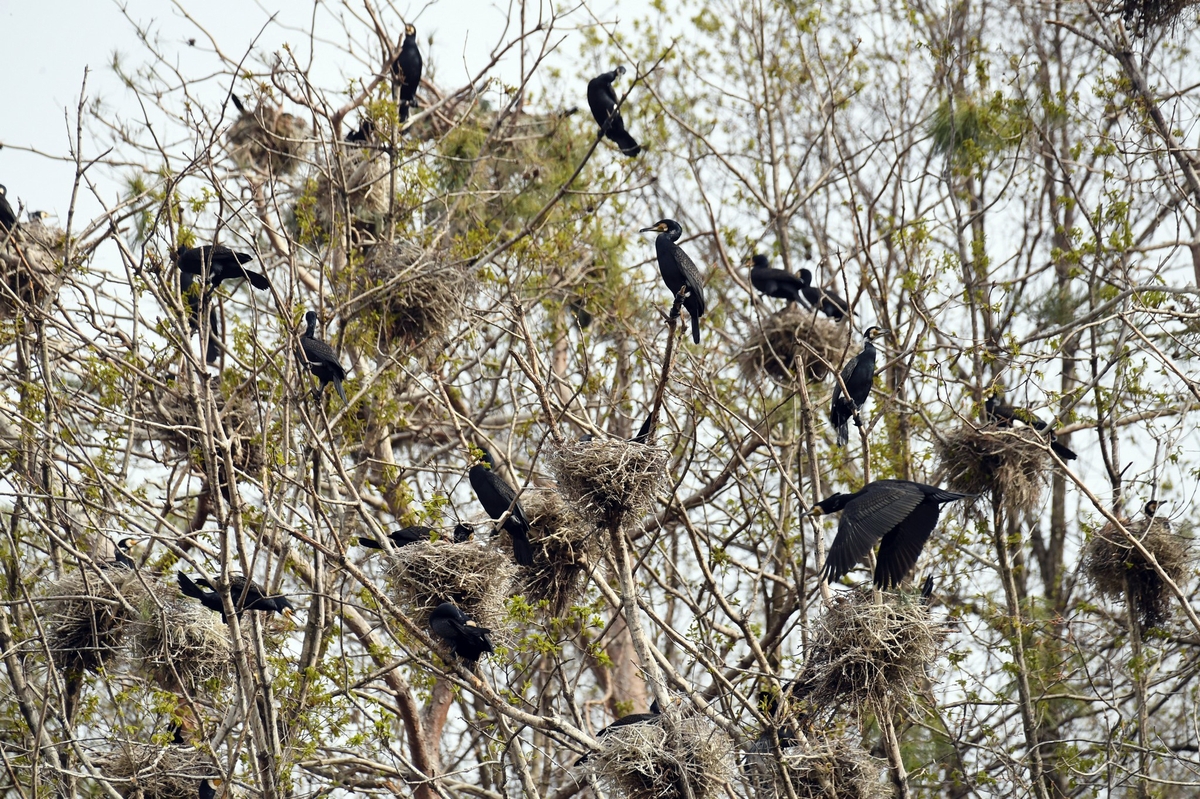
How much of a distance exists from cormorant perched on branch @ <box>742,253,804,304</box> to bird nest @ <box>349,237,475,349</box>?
8.71ft

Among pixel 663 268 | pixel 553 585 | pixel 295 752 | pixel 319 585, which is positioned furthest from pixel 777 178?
pixel 295 752

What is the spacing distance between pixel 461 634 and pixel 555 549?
854mm

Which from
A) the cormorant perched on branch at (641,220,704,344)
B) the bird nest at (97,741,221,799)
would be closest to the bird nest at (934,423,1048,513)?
the cormorant perched on branch at (641,220,704,344)

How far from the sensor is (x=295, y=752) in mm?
6246

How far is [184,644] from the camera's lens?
6.88 meters

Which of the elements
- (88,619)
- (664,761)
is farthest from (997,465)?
(88,619)

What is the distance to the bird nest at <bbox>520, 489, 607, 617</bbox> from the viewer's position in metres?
6.60

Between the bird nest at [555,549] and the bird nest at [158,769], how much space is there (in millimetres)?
2012

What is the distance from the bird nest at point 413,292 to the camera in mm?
7973

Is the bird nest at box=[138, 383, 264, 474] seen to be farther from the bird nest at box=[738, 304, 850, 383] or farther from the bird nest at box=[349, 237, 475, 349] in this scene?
the bird nest at box=[738, 304, 850, 383]

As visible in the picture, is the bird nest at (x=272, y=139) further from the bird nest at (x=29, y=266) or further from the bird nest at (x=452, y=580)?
the bird nest at (x=452, y=580)

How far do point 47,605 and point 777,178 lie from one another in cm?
579

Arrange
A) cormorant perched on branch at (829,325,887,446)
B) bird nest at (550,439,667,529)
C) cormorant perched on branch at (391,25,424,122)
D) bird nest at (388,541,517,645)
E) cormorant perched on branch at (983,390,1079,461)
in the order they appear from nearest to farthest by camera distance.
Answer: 1. bird nest at (550,439,667,529)
2. bird nest at (388,541,517,645)
3. cormorant perched on branch at (829,325,887,446)
4. cormorant perched on branch at (983,390,1079,461)
5. cormorant perched on branch at (391,25,424,122)

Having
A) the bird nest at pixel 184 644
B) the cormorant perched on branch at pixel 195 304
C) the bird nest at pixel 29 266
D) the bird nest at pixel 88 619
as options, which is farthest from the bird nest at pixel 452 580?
the bird nest at pixel 29 266
